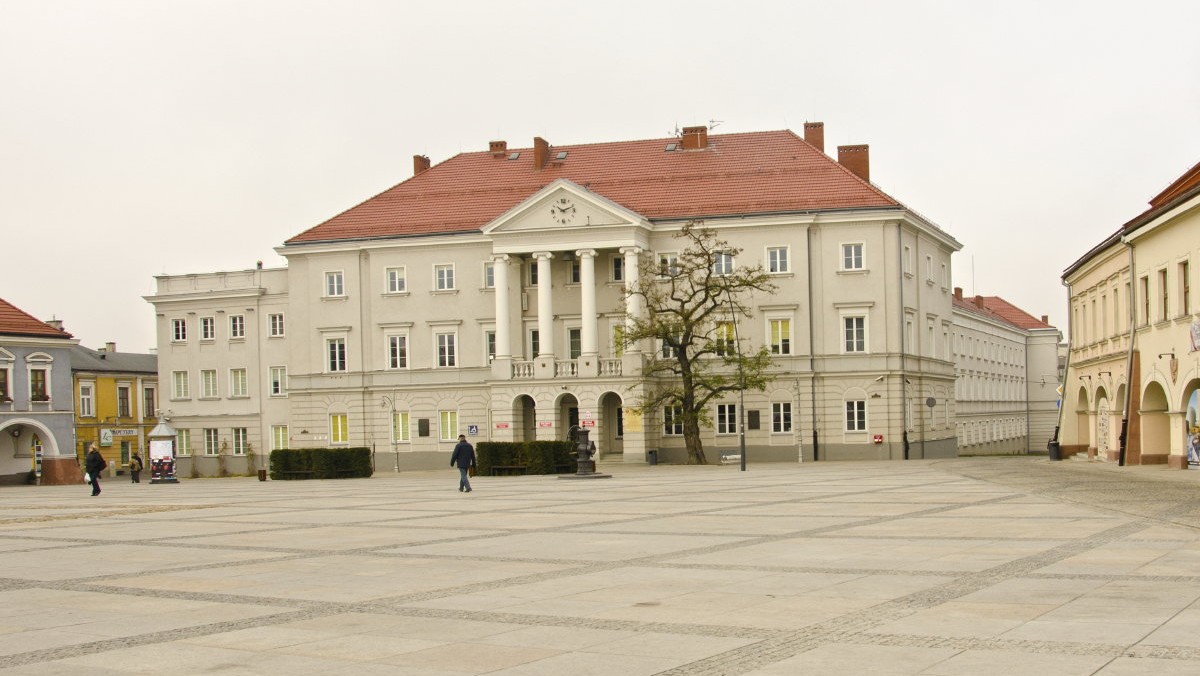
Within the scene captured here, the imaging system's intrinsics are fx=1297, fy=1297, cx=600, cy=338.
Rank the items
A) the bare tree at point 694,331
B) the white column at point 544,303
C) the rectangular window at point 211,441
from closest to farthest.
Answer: the bare tree at point 694,331 → the white column at point 544,303 → the rectangular window at point 211,441

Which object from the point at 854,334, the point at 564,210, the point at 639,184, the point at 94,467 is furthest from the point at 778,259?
the point at 94,467

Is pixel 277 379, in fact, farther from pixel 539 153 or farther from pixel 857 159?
pixel 857 159

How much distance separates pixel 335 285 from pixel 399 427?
27.7ft

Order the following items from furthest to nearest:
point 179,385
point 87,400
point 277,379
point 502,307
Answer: point 87,400 < point 179,385 < point 277,379 < point 502,307

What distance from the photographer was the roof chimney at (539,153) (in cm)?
7094

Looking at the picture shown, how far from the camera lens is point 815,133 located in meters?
70.4

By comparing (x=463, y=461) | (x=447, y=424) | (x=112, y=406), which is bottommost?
(x=447, y=424)

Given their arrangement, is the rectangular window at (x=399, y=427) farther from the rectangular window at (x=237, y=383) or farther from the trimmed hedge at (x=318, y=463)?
the trimmed hedge at (x=318, y=463)

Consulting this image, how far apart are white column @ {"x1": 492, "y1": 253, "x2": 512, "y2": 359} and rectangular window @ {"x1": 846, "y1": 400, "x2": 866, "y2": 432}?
16.8 m

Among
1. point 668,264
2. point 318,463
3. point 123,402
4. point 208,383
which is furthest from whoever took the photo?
point 123,402

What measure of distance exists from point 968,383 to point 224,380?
4746 cm

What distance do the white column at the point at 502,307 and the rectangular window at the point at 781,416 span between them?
525 inches

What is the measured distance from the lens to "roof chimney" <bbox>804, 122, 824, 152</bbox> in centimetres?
7031

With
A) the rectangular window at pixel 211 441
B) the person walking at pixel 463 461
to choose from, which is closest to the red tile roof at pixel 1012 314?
the rectangular window at pixel 211 441
